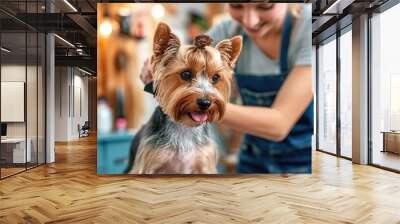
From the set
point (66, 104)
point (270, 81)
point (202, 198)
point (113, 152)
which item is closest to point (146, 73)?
point (113, 152)

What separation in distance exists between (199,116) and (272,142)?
3.98ft

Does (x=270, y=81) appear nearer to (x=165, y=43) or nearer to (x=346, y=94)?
(x=165, y=43)

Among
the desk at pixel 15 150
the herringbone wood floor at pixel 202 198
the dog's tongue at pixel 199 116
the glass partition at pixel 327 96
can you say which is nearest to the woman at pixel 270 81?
the dog's tongue at pixel 199 116

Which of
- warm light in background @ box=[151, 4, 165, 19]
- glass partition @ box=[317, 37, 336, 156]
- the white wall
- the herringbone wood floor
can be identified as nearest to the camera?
the herringbone wood floor

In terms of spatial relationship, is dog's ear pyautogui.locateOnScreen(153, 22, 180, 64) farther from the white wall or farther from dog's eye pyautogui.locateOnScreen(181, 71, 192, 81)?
the white wall

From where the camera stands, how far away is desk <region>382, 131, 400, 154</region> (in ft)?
23.0

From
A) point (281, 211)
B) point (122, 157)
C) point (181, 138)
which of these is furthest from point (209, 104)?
point (281, 211)

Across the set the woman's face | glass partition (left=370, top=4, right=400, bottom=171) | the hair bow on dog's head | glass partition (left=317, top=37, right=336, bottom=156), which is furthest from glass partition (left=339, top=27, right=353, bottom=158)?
the hair bow on dog's head

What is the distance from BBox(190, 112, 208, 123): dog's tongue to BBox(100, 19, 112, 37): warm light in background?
1.80 meters

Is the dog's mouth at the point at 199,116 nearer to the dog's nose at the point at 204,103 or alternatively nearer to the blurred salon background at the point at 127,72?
the dog's nose at the point at 204,103

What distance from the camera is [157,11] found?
5977 mm

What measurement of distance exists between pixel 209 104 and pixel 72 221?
2620 millimetres

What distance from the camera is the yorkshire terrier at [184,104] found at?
219 inches

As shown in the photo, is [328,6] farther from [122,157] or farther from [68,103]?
[68,103]
